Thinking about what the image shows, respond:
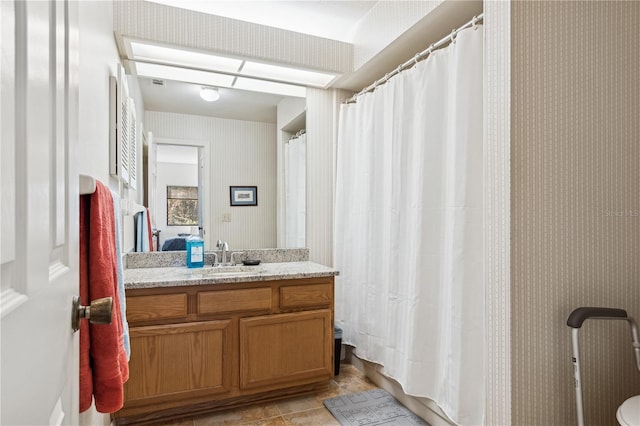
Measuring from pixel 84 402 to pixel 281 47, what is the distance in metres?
2.38

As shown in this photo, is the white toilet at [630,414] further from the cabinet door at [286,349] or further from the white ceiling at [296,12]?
the white ceiling at [296,12]

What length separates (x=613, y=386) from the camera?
1.62 m

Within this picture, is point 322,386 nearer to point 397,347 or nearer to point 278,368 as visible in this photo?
point 278,368

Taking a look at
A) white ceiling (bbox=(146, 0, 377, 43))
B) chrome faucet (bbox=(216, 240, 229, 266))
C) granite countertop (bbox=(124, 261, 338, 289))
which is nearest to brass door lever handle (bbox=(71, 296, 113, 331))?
granite countertop (bbox=(124, 261, 338, 289))

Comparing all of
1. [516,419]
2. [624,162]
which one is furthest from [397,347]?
[624,162]

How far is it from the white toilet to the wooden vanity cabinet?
1544 millimetres

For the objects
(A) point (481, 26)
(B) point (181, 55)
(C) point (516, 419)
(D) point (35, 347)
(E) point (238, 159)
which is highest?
(B) point (181, 55)

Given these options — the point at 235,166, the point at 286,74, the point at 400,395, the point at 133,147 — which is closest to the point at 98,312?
the point at 133,147

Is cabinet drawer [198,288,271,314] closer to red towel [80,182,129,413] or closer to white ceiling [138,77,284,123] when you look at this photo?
red towel [80,182,129,413]

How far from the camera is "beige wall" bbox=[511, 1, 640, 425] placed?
1.47m

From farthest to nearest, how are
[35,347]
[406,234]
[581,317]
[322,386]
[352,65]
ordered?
[352,65], [322,386], [406,234], [581,317], [35,347]

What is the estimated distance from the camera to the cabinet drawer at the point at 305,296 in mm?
2324

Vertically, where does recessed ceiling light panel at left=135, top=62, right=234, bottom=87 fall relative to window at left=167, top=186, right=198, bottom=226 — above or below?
above

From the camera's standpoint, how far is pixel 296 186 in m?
3.02
